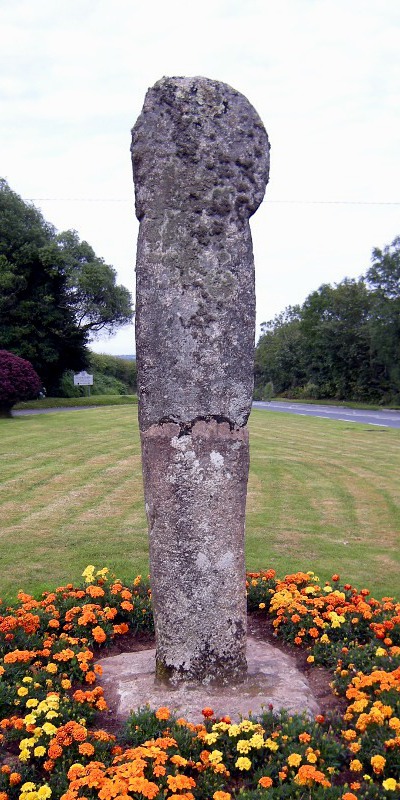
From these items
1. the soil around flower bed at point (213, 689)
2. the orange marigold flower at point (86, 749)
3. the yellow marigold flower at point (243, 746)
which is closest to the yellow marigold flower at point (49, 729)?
the orange marigold flower at point (86, 749)

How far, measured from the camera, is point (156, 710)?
400cm

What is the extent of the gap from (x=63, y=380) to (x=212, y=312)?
3463 cm

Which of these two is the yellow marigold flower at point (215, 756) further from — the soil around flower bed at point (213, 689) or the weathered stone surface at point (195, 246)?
the weathered stone surface at point (195, 246)

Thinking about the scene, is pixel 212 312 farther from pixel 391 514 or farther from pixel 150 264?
pixel 391 514

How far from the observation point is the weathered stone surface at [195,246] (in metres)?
4.19

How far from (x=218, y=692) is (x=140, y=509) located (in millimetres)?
6296

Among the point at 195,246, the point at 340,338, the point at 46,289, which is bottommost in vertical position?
the point at 195,246

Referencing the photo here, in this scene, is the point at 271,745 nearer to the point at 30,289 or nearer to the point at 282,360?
the point at 30,289

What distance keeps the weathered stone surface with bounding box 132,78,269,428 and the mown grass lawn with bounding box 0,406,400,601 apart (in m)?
3.83

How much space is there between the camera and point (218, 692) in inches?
167

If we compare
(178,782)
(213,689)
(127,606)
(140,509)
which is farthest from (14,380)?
(178,782)

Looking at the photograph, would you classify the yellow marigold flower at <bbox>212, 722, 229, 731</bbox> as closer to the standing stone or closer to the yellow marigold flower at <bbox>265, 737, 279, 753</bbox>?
the yellow marigold flower at <bbox>265, 737, 279, 753</bbox>

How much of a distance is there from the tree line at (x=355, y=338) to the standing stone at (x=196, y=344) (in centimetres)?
3263

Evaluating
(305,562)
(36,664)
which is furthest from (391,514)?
(36,664)
